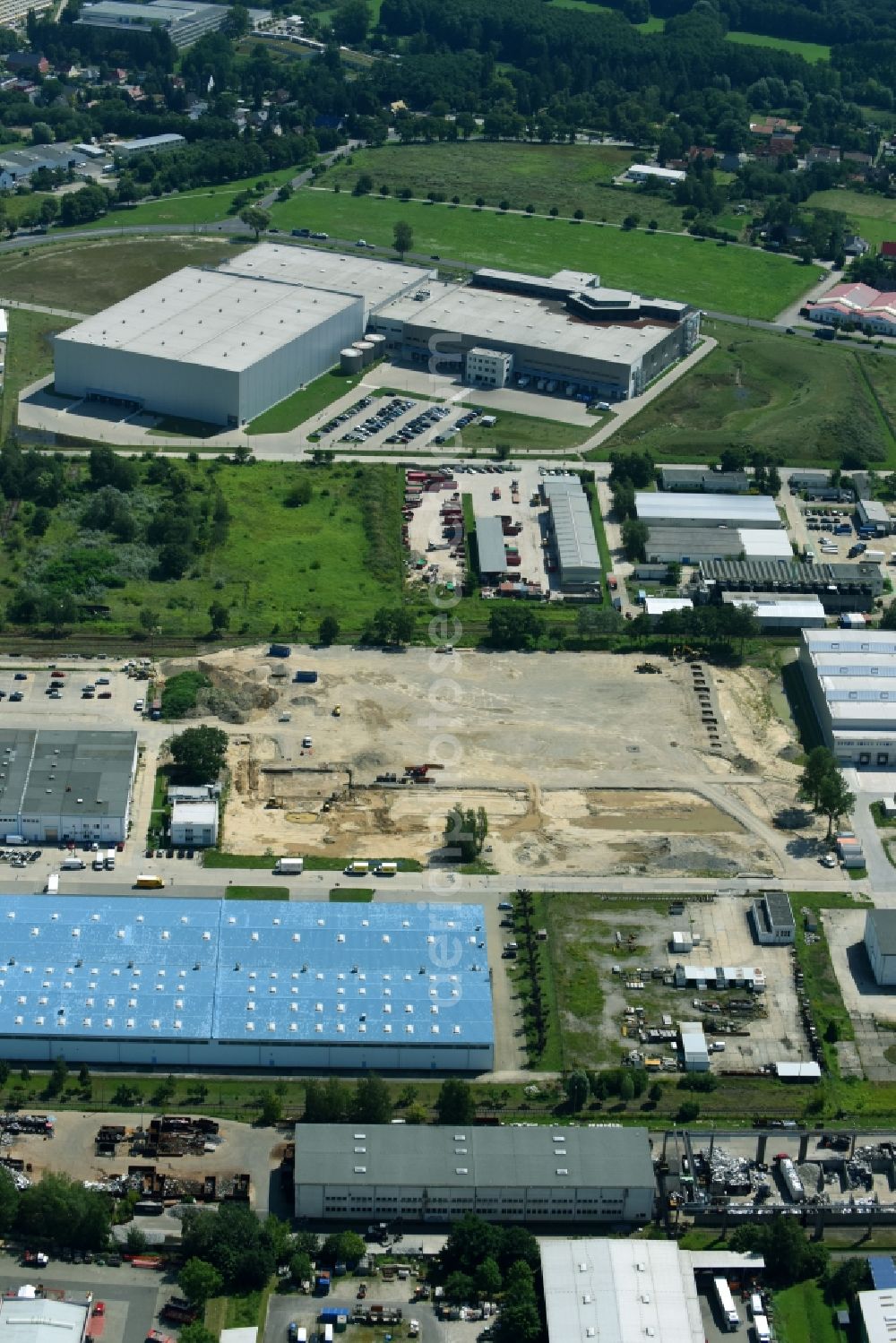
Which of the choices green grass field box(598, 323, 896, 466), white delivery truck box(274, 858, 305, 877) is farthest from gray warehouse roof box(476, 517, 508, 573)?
white delivery truck box(274, 858, 305, 877)

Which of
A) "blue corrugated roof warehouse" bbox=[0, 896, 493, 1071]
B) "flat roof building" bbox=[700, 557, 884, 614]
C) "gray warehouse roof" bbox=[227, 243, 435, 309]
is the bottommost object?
"blue corrugated roof warehouse" bbox=[0, 896, 493, 1071]

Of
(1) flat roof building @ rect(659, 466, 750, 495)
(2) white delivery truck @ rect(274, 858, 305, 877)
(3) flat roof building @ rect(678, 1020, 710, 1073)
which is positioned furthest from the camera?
(1) flat roof building @ rect(659, 466, 750, 495)

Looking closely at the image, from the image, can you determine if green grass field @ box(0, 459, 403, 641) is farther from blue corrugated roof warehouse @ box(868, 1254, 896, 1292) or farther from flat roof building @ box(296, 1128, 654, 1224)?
blue corrugated roof warehouse @ box(868, 1254, 896, 1292)

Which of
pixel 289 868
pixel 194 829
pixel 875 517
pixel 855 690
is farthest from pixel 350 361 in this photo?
pixel 289 868

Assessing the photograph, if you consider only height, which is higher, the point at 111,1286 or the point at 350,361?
the point at 350,361

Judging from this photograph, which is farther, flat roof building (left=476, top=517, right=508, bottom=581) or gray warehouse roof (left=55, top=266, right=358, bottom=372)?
gray warehouse roof (left=55, top=266, right=358, bottom=372)

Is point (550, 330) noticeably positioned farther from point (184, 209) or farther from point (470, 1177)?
point (470, 1177)
